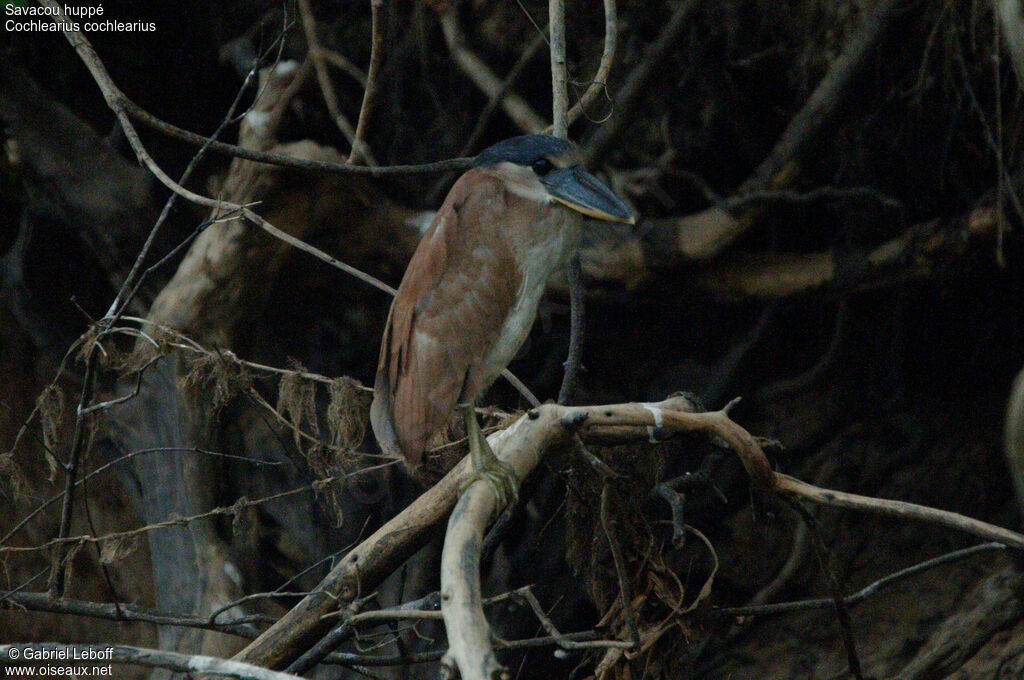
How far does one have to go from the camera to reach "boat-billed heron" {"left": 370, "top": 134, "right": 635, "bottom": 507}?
160 centimetres

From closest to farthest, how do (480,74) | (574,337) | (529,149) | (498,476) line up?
(498,476) → (529,149) → (574,337) → (480,74)

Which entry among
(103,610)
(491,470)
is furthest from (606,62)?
(103,610)

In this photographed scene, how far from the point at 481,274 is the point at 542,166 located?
227 millimetres

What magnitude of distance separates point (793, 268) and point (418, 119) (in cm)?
150

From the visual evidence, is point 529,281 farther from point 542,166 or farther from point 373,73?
point 373,73

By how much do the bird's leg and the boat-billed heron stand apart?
75 millimetres

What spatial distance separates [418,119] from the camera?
3.41 metres

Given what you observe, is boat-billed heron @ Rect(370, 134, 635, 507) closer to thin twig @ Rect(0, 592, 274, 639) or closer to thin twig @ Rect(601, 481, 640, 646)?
thin twig @ Rect(601, 481, 640, 646)

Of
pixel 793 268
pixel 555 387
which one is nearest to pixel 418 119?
pixel 555 387

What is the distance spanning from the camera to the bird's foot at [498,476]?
137cm

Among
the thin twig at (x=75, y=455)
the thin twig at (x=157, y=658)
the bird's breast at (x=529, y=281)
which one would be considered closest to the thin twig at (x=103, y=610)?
the thin twig at (x=75, y=455)

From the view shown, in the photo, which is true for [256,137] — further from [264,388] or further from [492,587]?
[492,587]

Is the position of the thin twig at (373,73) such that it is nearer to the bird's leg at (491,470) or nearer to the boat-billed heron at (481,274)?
the boat-billed heron at (481,274)

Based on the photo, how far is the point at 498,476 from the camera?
1.40m
